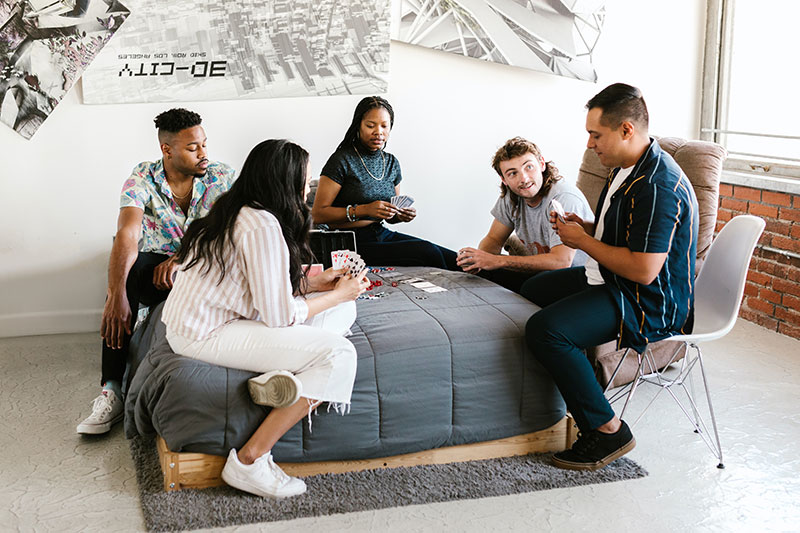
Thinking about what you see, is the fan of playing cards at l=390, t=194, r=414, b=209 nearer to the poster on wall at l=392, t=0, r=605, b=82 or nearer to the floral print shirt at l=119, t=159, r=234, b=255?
the floral print shirt at l=119, t=159, r=234, b=255

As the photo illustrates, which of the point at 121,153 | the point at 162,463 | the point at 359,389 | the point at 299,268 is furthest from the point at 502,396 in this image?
the point at 121,153

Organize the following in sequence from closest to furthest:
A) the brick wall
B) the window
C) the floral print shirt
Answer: the floral print shirt, the brick wall, the window

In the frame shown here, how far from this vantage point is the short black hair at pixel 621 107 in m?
2.61

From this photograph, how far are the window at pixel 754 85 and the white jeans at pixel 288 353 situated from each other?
9.88ft

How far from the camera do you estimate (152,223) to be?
3314 mm

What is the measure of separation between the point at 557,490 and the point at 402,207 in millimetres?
1682

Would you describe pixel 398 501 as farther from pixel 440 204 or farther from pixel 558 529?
pixel 440 204

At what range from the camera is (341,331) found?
259 cm

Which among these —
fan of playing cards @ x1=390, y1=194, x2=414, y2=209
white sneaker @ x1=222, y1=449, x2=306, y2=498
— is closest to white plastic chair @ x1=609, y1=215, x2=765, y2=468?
white sneaker @ x1=222, y1=449, x2=306, y2=498

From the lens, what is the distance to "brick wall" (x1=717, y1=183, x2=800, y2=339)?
410 cm

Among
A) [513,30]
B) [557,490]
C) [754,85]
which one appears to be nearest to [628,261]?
[557,490]

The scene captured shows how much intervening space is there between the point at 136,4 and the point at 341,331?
2287 millimetres

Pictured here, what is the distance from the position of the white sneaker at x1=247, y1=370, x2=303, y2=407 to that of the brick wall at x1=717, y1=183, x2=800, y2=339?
2.91 metres

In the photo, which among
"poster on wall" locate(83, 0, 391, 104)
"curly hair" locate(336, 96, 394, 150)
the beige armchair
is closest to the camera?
the beige armchair
